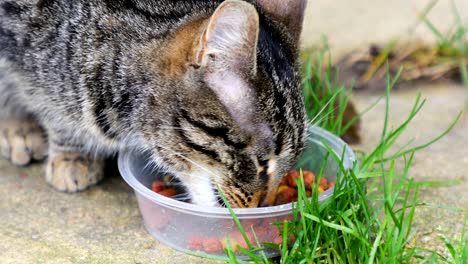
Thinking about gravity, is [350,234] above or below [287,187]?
above

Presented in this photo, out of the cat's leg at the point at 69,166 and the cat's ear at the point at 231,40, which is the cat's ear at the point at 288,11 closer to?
the cat's ear at the point at 231,40

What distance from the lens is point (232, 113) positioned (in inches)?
81.3

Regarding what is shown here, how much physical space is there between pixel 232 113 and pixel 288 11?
520mm

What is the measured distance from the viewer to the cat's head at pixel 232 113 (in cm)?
200

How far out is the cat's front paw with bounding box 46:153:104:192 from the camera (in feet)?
8.72

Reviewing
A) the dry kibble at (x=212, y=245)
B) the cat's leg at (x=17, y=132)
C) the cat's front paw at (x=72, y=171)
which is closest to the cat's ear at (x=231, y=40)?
the dry kibble at (x=212, y=245)

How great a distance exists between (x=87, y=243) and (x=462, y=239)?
47.0 inches

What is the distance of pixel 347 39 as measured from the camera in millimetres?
3842

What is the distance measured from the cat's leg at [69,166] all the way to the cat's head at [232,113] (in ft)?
1.73

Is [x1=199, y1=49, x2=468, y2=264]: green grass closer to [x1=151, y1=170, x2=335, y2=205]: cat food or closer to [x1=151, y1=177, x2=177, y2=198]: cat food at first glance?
[x1=151, y1=170, x2=335, y2=205]: cat food

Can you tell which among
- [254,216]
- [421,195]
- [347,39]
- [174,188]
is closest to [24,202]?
[174,188]

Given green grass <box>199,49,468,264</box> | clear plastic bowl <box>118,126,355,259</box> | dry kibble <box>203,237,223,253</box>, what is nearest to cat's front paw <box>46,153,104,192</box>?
clear plastic bowl <box>118,126,355,259</box>

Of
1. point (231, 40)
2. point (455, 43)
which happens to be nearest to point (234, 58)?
point (231, 40)

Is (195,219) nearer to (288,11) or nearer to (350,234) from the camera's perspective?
(350,234)
